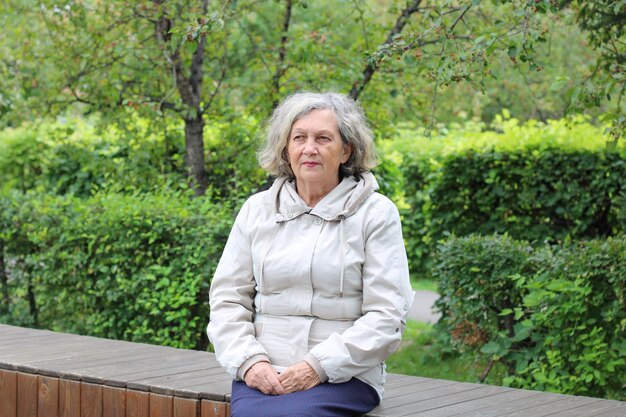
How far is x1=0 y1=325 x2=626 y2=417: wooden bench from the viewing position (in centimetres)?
421

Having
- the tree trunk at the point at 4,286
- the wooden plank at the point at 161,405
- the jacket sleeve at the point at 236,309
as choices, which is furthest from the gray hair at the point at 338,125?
the tree trunk at the point at 4,286

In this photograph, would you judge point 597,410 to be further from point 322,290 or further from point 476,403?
point 322,290

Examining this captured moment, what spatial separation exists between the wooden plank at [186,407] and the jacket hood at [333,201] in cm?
101

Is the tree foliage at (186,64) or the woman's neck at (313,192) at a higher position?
the tree foliage at (186,64)

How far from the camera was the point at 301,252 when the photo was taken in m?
3.91

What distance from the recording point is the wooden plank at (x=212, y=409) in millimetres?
4359

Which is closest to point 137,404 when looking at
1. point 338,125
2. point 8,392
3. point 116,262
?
point 8,392

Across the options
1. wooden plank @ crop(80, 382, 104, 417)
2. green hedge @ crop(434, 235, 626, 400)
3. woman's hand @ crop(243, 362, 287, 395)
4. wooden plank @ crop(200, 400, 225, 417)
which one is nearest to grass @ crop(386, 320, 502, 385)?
green hedge @ crop(434, 235, 626, 400)

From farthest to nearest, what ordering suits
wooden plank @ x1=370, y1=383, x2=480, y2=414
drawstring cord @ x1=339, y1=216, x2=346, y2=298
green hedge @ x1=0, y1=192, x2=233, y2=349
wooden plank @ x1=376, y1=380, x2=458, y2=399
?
green hedge @ x1=0, y1=192, x2=233, y2=349 → wooden plank @ x1=376, y1=380, x2=458, y2=399 → wooden plank @ x1=370, y1=383, x2=480, y2=414 → drawstring cord @ x1=339, y1=216, x2=346, y2=298

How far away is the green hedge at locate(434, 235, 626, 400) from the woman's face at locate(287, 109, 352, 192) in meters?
2.07

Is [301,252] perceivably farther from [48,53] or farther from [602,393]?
[48,53]

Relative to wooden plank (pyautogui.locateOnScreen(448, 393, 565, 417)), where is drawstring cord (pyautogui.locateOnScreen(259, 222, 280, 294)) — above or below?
above

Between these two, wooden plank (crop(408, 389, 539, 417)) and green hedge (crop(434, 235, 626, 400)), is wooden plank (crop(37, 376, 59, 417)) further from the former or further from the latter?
green hedge (crop(434, 235, 626, 400))

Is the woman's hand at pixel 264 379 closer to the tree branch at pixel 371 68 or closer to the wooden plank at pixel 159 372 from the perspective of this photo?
the wooden plank at pixel 159 372
